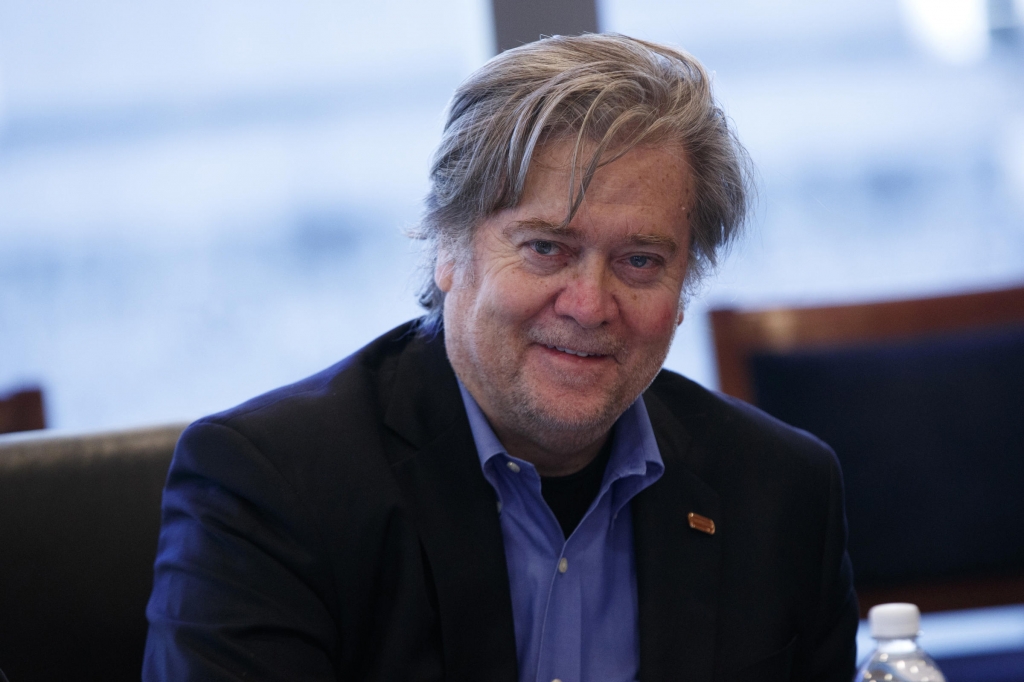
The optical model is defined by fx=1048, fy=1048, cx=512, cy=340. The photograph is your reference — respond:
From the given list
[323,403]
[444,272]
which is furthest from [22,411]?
[444,272]

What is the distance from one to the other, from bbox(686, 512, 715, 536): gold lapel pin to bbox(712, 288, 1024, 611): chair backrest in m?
0.40

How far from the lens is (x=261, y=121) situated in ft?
8.91

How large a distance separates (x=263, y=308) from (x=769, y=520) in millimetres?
1589

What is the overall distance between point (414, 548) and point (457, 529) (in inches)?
2.7

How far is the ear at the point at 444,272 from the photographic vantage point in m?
1.49

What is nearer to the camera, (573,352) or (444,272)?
(573,352)

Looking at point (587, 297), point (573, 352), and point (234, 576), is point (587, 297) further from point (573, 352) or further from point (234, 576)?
point (234, 576)

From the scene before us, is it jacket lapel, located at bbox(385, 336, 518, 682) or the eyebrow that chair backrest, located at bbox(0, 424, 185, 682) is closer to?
jacket lapel, located at bbox(385, 336, 518, 682)

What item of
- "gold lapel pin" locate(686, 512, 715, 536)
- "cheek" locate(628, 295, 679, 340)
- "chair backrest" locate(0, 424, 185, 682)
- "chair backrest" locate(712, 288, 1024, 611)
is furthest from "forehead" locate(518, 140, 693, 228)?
"chair backrest" locate(0, 424, 185, 682)

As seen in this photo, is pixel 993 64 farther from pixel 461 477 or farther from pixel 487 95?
pixel 461 477

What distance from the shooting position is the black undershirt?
1496mm

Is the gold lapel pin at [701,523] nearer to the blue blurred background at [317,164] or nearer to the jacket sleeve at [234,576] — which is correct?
the jacket sleeve at [234,576]

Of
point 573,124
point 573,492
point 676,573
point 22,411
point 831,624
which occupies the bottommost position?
point 831,624

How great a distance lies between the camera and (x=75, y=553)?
1.40 meters
